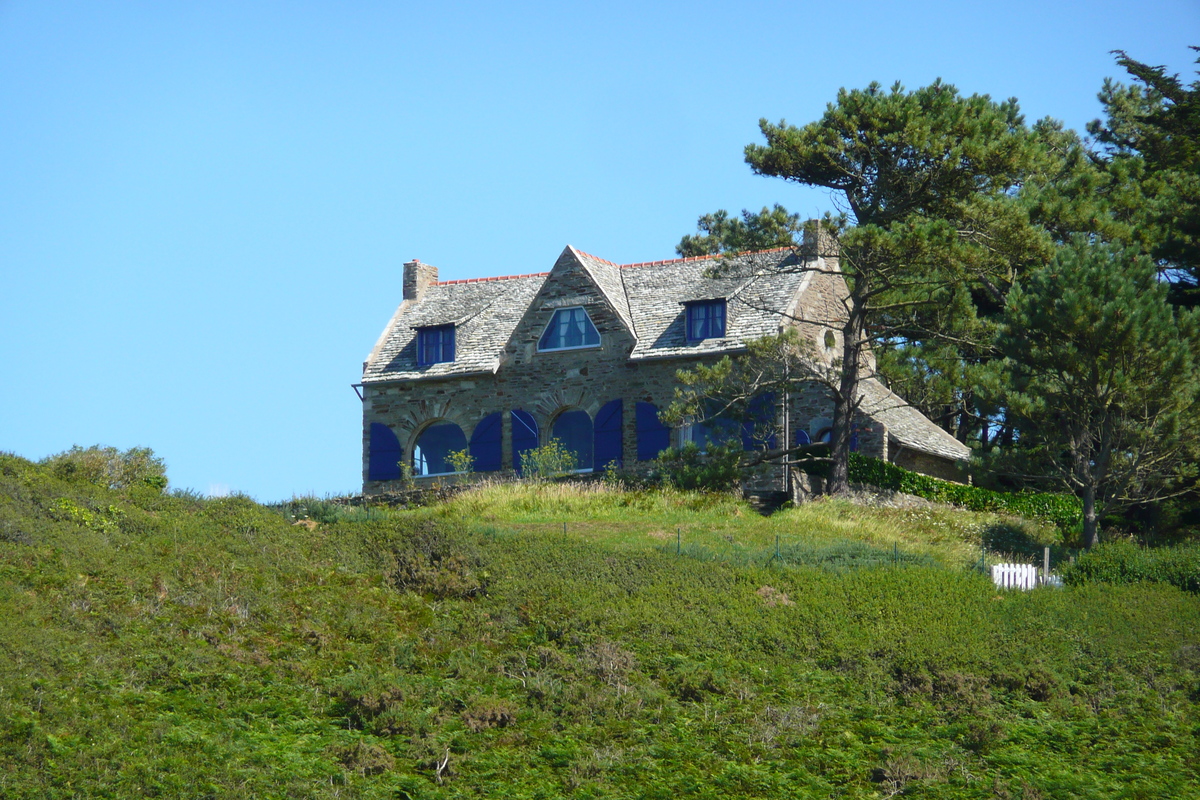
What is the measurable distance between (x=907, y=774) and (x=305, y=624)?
9.22 m

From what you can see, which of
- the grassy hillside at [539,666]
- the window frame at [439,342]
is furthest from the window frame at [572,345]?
the grassy hillside at [539,666]

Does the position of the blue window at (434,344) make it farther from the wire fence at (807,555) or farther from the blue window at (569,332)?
the wire fence at (807,555)

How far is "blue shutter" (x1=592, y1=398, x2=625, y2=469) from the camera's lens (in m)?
35.3

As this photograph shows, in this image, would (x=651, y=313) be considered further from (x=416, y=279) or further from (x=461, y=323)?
(x=416, y=279)

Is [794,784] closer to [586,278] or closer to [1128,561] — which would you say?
[1128,561]

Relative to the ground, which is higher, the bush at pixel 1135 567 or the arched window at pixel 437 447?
the arched window at pixel 437 447

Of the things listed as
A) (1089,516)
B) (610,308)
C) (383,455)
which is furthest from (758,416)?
(383,455)

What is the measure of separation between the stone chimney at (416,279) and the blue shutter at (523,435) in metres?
6.81

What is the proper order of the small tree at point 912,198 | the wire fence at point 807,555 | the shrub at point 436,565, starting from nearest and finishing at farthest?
the shrub at point 436,565
the wire fence at point 807,555
the small tree at point 912,198

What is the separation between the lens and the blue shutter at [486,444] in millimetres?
36656

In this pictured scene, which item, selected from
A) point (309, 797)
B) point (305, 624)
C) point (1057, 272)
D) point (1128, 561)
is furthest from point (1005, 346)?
point (309, 797)

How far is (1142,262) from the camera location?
2695 centimetres

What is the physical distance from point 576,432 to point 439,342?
520 cm

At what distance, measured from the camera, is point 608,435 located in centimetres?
3556
